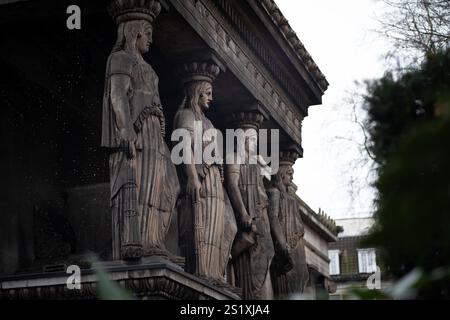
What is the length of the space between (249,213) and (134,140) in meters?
5.06

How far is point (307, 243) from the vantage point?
34625mm

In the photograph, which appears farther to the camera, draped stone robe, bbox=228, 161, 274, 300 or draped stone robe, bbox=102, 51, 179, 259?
draped stone robe, bbox=228, 161, 274, 300

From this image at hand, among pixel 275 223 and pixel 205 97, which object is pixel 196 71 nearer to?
pixel 205 97

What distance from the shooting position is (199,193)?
16219 millimetres

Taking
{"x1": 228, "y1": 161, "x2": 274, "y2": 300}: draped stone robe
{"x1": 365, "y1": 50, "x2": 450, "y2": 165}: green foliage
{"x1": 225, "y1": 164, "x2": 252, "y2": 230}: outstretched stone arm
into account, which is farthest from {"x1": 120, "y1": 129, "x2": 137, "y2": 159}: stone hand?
{"x1": 365, "y1": 50, "x2": 450, "y2": 165}: green foliage

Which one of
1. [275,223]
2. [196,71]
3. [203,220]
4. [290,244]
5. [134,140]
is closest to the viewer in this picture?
[134,140]

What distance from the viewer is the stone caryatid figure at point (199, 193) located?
16.1 m

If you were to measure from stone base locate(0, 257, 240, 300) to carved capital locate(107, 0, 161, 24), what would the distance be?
10.1 feet

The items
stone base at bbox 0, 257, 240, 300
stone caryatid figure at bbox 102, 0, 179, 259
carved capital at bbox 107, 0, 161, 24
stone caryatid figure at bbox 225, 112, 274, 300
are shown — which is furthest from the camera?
stone caryatid figure at bbox 225, 112, 274, 300

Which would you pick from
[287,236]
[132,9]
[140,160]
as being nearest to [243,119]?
[287,236]

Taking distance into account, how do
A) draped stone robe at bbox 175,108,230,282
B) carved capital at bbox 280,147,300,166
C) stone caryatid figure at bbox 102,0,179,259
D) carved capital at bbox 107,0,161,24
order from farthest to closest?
carved capital at bbox 280,147,300,166, draped stone robe at bbox 175,108,230,282, carved capital at bbox 107,0,161,24, stone caryatid figure at bbox 102,0,179,259

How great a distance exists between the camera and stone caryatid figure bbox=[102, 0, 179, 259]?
13680 millimetres

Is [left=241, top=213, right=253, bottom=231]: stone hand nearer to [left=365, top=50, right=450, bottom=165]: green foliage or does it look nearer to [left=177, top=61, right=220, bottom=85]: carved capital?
[left=177, top=61, right=220, bottom=85]: carved capital
